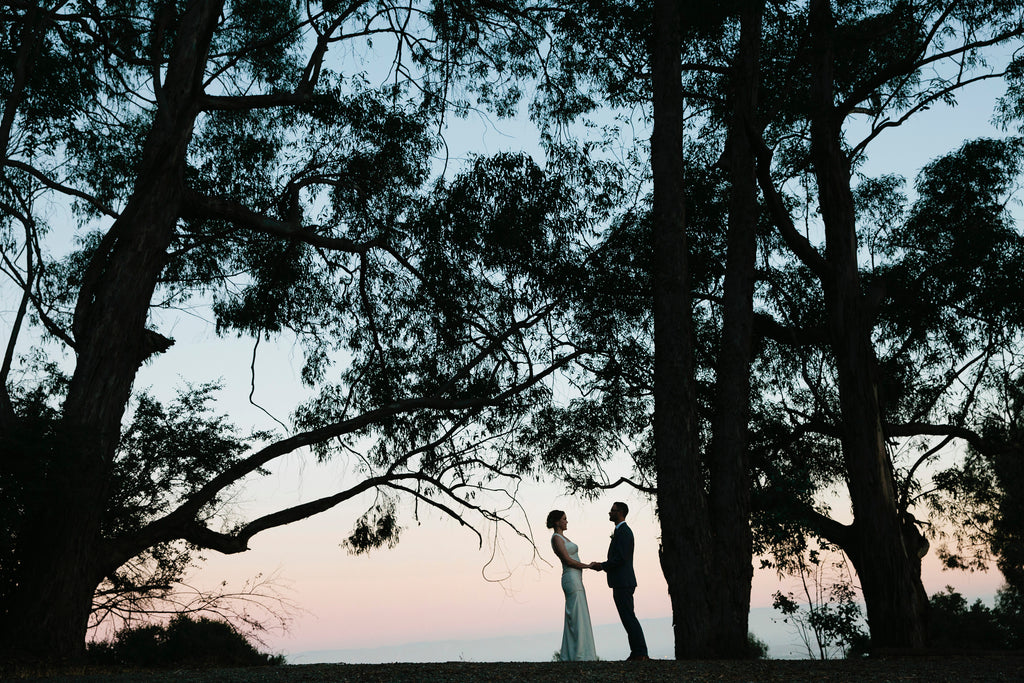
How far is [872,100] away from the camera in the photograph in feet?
50.5

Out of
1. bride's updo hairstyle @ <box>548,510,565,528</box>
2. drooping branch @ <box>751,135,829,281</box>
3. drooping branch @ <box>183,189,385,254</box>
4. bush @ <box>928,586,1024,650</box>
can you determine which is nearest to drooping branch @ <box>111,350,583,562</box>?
drooping branch @ <box>183,189,385,254</box>

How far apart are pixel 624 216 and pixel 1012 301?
255 inches

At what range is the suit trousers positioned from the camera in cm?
946

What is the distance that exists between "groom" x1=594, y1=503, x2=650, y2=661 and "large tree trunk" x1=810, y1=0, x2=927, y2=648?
4.02m

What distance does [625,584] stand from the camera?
9469 mm

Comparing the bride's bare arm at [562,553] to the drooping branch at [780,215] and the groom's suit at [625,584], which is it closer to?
the groom's suit at [625,584]

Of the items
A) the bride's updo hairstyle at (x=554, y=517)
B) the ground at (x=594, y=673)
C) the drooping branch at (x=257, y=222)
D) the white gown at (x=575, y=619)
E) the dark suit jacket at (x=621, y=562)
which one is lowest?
the ground at (x=594, y=673)

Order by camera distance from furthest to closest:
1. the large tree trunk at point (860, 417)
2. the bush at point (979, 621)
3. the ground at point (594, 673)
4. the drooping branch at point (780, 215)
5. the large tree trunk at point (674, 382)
→ the bush at point (979, 621) < the drooping branch at point (780, 215) < the large tree trunk at point (860, 417) < the large tree trunk at point (674, 382) < the ground at point (594, 673)

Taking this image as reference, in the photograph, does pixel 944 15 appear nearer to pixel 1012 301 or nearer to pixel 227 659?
pixel 1012 301

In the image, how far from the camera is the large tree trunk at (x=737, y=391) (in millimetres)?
10547

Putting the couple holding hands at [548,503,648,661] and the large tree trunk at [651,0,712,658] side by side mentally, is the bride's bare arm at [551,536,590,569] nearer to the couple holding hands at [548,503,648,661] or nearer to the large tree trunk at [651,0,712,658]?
the couple holding hands at [548,503,648,661]

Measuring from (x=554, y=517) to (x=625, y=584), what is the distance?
1015 millimetres

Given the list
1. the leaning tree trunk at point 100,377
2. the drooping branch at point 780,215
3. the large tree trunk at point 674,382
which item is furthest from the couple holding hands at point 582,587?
the drooping branch at point 780,215

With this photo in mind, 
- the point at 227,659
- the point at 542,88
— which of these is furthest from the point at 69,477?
the point at 542,88
